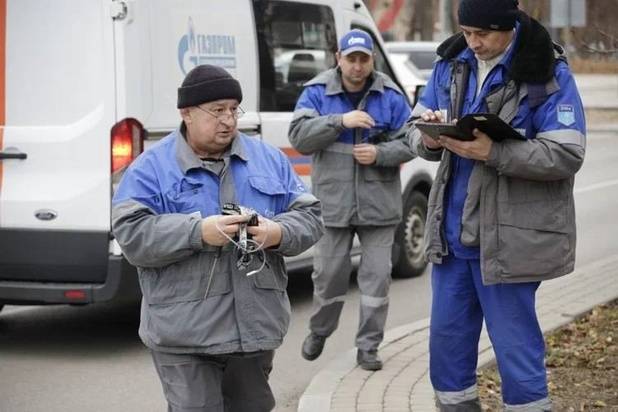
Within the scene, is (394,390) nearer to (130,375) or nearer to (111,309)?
(130,375)

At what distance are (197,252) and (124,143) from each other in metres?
3.45

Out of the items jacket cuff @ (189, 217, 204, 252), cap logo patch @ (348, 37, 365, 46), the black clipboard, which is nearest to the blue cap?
cap logo patch @ (348, 37, 365, 46)

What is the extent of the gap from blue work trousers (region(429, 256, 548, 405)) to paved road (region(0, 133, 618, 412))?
1874 millimetres

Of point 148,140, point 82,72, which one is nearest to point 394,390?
point 148,140

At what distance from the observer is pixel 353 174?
25.3 feet

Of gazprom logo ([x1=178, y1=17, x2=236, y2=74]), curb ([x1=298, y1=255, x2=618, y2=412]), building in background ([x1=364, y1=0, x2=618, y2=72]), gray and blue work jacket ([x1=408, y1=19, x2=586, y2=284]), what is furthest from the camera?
gazprom logo ([x1=178, y1=17, x2=236, y2=74])

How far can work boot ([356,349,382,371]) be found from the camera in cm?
738

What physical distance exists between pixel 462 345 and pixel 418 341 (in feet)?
9.03

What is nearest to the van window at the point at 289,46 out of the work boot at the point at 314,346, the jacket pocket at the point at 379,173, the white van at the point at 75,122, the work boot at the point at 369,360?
the white van at the point at 75,122

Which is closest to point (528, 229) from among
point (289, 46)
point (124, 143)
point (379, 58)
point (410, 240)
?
point (124, 143)

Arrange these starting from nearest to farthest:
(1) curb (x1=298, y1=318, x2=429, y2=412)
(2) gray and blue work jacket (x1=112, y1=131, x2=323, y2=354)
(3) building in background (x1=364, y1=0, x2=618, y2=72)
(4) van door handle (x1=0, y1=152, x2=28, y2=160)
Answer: (2) gray and blue work jacket (x1=112, y1=131, x2=323, y2=354) < (1) curb (x1=298, y1=318, x2=429, y2=412) < (4) van door handle (x1=0, y1=152, x2=28, y2=160) < (3) building in background (x1=364, y1=0, x2=618, y2=72)

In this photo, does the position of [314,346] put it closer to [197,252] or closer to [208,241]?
[197,252]

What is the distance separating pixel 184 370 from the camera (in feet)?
15.0

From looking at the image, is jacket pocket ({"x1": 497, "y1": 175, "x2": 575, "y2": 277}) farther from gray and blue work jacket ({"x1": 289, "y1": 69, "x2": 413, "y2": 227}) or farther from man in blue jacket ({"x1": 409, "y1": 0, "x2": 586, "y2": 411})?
gray and blue work jacket ({"x1": 289, "y1": 69, "x2": 413, "y2": 227})
